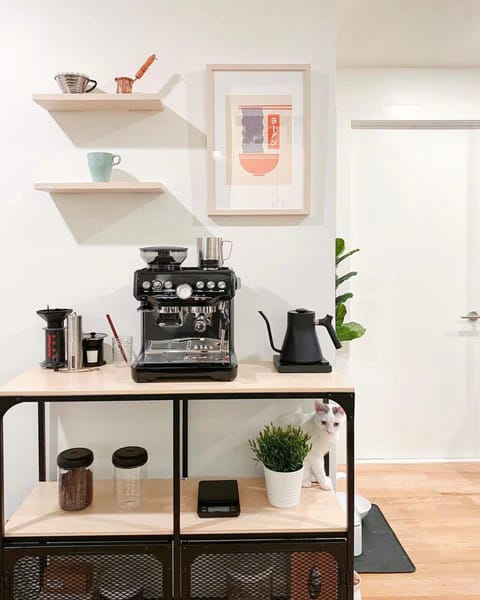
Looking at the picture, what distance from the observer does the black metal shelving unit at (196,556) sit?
171 centimetres

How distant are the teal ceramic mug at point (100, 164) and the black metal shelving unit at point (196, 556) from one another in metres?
0.79

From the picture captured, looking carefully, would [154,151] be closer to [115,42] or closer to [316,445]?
[115,42]

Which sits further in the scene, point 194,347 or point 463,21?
point 463,21

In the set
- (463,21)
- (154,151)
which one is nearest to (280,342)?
(154,151)

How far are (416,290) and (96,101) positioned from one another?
2.35 m

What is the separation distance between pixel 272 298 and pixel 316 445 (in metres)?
0.59

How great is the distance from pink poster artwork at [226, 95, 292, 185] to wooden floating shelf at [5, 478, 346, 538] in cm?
120

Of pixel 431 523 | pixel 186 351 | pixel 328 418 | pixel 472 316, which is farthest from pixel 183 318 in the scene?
pixel 472 316

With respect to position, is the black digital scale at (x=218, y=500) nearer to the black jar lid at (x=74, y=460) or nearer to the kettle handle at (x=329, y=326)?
the black jar lid at (x=74, y=460)

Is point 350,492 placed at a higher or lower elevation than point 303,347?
lower

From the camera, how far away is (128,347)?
204 centimetres

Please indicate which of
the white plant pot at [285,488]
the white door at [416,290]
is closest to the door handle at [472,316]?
the white door at [416,290]

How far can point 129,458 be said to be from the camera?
196cm

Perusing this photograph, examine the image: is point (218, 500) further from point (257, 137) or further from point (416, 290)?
point (416, 290)
